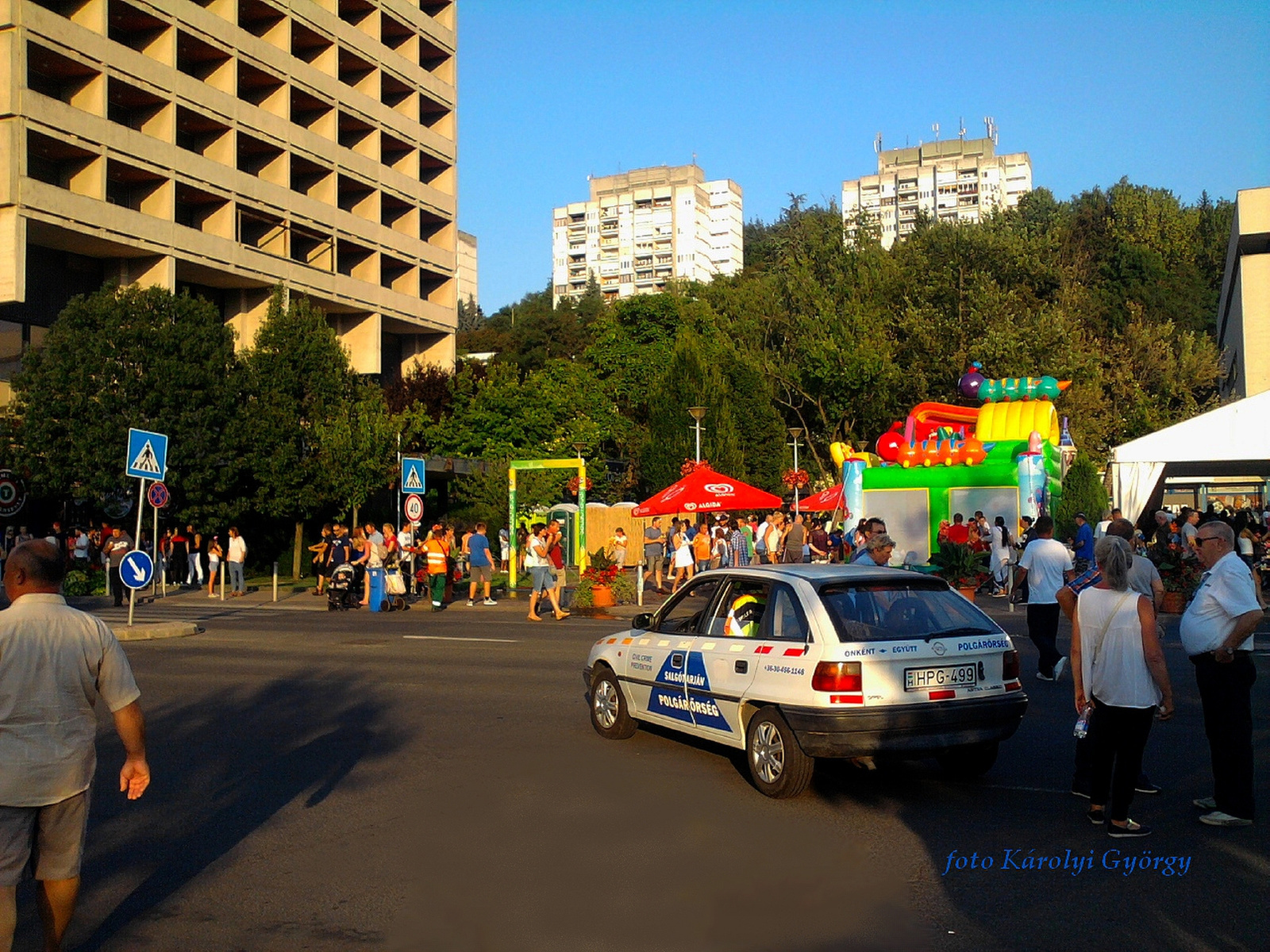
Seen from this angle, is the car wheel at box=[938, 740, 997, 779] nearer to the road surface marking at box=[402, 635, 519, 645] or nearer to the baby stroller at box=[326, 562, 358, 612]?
the road surface marking at box=[402, 635, 519, 645]

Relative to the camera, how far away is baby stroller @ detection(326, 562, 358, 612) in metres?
25.7

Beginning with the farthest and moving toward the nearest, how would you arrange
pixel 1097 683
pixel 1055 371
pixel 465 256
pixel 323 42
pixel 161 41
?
pixel 465 256, pixel 323 42, pixel 1055 371, pixel 161 41, pixel 1097 683

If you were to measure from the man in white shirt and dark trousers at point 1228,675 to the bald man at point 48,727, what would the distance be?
570 cm

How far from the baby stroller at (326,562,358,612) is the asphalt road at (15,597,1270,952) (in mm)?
13893

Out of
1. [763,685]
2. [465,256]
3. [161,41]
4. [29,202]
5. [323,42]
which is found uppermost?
[465,256]

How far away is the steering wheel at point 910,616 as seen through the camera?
785 centimetres

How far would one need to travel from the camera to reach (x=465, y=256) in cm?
16250

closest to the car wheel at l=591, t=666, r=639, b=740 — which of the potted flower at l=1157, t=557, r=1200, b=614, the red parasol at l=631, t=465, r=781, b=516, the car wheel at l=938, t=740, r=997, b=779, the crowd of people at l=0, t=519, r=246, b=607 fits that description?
the car wheel at l=938, t=740, r=997, b=779

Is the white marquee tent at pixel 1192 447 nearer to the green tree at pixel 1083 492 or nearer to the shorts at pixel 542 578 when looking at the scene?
the green tree at pixel 1083 492

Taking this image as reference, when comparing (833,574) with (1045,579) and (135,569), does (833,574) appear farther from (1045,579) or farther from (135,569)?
(135,569)

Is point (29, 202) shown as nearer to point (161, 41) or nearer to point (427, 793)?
point (161, 41)

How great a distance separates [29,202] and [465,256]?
12888cm

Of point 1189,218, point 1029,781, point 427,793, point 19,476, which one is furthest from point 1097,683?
point 1189,218

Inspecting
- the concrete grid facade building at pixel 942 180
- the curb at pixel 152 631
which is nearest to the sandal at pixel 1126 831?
the curb at pixel 152 631
